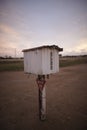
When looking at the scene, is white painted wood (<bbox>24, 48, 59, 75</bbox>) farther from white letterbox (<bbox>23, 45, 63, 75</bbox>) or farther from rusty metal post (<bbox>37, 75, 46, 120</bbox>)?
rusty metal post (<bbox>37, 75, 46, 120</bbox>)

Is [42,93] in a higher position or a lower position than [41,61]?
lower

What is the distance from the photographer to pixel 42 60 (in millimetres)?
4996

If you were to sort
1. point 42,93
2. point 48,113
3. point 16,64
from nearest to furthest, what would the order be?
point 42,93
point 48,113
point 16,64

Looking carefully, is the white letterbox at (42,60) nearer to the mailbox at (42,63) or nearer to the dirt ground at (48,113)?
the mailbox at (42,63)

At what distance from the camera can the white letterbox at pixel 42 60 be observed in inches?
198

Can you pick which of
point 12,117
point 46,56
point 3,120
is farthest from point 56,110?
point 46,56

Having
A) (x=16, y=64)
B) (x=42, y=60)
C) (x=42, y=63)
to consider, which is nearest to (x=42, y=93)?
(x=42, y=63)

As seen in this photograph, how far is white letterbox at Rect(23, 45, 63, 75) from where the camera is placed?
16.5 ft

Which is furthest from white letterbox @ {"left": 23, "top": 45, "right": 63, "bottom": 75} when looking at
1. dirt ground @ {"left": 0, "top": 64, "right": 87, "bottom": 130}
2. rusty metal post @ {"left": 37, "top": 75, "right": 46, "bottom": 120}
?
dirt ground @ {"left": 0, "top": 64, "right": 87, "bottom": 130}

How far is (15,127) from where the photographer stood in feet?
17.3

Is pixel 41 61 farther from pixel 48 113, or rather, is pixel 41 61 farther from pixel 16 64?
pixel 16 64

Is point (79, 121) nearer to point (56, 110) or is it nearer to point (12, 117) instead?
point (56, 110)

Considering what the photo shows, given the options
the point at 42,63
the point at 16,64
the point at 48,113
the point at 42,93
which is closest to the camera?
the point at 42,63

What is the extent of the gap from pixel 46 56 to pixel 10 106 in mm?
4390
